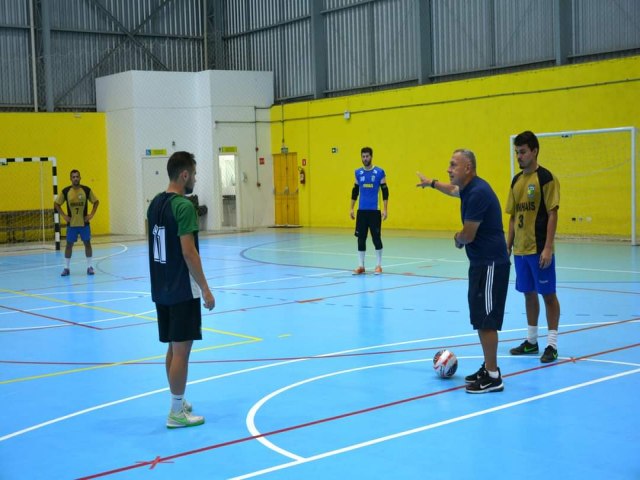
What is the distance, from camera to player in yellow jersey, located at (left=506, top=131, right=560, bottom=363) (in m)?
8.12

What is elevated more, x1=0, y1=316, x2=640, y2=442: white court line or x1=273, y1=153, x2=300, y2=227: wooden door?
x1=273, y1=153, x2=300, y2=227: wooden door

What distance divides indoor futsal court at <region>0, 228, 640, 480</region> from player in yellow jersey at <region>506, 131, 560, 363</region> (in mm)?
353

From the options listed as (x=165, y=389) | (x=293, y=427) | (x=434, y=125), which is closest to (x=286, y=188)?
(x=434, y=125)

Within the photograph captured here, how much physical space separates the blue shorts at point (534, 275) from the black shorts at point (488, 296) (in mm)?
1103

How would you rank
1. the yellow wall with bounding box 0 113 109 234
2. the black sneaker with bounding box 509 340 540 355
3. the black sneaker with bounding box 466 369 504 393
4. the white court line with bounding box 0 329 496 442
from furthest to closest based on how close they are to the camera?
1. the yellow wall with bounding box 0 113 109 234
2. the black sneaker with bounding box 509 340 540 355
3. the black sneaker with bounding box 466 369 504 393
4. the white court line with bounding box 0 329 496 442

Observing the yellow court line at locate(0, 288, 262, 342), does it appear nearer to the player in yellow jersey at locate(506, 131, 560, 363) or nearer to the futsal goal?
the player in yellow jersey at locate(506, 131, 560, 363)

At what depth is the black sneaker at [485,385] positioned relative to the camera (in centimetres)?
706

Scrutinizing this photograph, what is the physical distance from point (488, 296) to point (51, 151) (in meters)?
23.2

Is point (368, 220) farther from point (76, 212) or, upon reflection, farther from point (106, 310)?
point (76, 212)

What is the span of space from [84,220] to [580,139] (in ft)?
40.5

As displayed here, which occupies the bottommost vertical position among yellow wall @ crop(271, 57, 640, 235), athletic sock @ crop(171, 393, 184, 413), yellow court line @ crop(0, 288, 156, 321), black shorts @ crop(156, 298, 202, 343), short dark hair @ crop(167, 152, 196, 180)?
yellow court line @ crop(0, 288, 156, 321)

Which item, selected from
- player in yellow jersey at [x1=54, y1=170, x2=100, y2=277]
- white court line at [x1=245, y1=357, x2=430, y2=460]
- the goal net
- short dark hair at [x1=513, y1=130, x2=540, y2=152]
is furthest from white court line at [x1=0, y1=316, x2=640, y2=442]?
the goal net

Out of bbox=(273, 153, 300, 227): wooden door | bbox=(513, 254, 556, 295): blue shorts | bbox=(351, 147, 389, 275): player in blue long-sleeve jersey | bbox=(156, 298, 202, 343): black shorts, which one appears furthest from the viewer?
bbox=(273, 153, 300, 227): wooden door

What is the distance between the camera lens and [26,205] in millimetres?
27031
